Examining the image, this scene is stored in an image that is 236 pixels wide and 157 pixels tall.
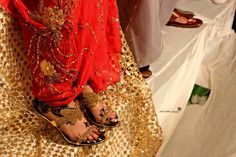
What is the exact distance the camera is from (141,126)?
42.0 inches

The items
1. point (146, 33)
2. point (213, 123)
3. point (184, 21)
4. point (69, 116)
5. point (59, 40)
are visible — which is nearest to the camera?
point (59, 40)

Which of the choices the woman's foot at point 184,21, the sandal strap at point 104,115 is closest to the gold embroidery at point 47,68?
the sandal strap at point 104,115

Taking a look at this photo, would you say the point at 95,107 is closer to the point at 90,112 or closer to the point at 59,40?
the point at 90,112

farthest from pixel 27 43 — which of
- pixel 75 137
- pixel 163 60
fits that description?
pixel 163 60

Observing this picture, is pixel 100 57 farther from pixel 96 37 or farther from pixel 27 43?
pixel 27 43

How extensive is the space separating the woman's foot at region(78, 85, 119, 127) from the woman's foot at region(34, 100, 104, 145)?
0.03 metres

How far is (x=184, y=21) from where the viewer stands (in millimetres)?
1524

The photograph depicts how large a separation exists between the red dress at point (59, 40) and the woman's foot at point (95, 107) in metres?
0.11

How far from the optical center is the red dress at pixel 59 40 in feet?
2.38

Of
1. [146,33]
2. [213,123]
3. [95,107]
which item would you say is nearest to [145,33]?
[146,33]

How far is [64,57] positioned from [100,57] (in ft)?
0.53

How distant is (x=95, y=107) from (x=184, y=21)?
2.57ft

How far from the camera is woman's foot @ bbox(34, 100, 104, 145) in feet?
2.79

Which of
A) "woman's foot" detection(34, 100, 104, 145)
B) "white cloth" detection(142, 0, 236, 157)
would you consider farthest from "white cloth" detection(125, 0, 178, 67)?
"woman's foot" detection(34, 100, 104, 145)
